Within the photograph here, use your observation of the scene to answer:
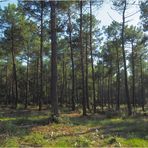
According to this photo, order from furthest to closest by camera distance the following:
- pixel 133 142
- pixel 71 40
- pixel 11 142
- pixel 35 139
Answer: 1. pixel 71 40
2. pixel 35 139
3. pixel 133 142
4. pixel 11 142

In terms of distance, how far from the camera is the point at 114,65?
5747 cm

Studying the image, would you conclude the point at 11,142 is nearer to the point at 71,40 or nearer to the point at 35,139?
the point at 35,139

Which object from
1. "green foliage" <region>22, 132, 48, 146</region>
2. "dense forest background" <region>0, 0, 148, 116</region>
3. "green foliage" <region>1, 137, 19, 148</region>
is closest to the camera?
"green foliage" <region>1, 137, 19, 148</region>

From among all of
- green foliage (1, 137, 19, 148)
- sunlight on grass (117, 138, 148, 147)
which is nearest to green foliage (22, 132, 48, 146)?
green foliage (1, 137, 19, 148)

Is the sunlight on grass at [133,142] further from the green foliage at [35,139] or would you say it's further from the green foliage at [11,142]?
the green foliage at [11,142]

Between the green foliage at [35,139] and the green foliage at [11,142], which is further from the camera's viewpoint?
the green foliage at [35,139]

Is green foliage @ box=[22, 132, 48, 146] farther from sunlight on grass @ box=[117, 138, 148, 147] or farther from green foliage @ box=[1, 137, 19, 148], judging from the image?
sunlight on grass @ box=[117, 138, 148, 147]

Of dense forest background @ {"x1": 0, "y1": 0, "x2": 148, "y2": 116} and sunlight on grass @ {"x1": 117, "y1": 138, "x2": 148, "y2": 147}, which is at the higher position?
dense forest background @ {"x1": 0, "y1": 0, "x2": 148, "y2": 116}

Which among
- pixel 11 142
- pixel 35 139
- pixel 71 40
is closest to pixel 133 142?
pixel 35 139

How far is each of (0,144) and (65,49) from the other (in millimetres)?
39215

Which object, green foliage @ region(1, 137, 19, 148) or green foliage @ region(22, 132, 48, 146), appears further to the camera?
green foliage @ region(22, 132, 48, 146)

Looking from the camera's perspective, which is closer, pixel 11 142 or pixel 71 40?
pixel 11 142

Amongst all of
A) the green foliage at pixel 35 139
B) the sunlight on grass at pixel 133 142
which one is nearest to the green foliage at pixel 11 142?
the green foliage at pixel 35 139

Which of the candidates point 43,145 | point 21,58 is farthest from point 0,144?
point 21,58
